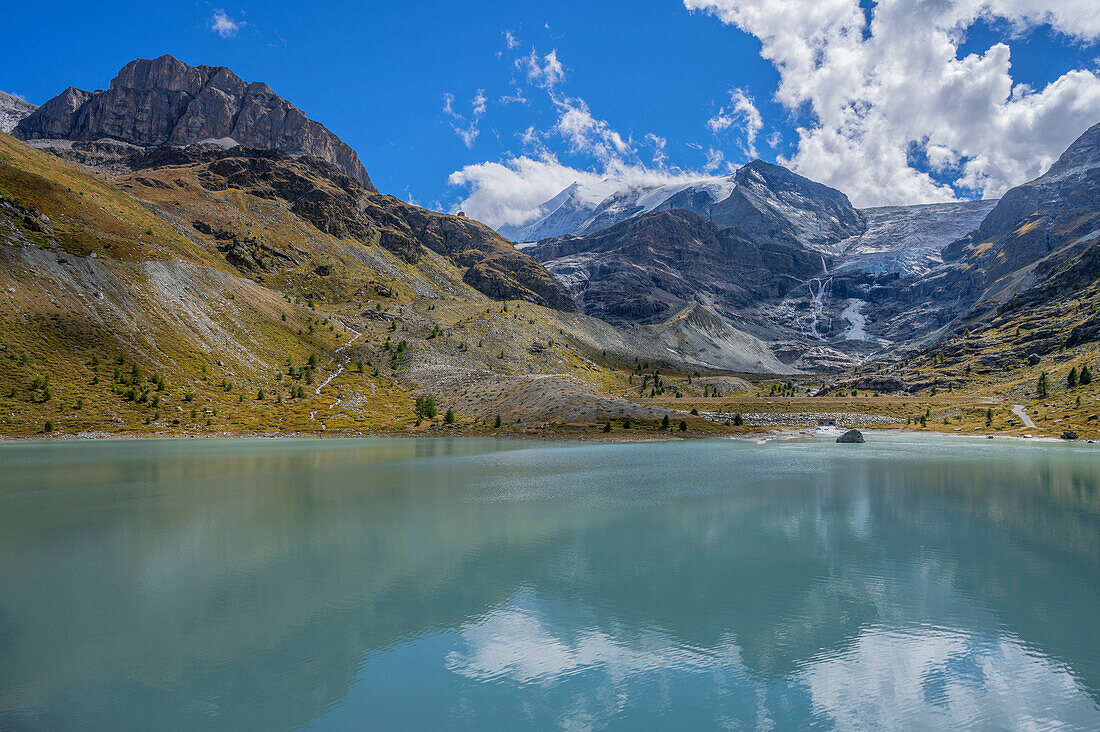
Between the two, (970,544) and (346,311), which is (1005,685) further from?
(346,311)

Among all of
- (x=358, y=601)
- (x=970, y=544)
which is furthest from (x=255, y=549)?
(x=970, y=544)

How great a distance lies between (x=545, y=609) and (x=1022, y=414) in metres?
124

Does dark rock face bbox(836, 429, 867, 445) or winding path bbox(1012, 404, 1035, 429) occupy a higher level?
winding path bbox(1012, 404, 1035, 429)

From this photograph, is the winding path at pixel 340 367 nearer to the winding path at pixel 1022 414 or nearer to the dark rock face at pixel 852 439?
the dark rock face at pixel 852 439

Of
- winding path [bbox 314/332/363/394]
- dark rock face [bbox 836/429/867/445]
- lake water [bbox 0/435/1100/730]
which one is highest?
winding path [bbox 314/332/363/394]

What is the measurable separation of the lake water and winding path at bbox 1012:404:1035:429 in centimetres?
7425

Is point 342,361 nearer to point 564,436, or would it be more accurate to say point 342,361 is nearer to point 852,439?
point 564,436

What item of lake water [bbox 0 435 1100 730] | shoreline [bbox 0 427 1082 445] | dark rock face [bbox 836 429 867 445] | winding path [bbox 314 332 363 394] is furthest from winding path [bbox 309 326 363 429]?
dark rock face [bbox 836 429 867 445]

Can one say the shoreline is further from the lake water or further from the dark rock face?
the lake water

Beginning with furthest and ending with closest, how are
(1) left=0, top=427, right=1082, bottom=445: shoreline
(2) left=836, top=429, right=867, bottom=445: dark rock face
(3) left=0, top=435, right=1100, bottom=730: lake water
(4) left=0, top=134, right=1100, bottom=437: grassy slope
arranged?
(2) left=836, top=429, right=867, bottom=445: dark rock face, (4) left=0, top=134, right=1100, bottom=437: grassy slope, (1) left=0, top=427, right=1082, bottom=445: shoreline, (3) left=0, top=435, right=1100, bottom=730: lake water

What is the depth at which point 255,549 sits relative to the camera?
2370 cm

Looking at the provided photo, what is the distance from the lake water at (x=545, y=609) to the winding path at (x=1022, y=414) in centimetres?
7425

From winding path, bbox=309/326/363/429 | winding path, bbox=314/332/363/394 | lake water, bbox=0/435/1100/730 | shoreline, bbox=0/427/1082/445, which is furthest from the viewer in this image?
winding path, bbox=314/332/363/394

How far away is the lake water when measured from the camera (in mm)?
12211
